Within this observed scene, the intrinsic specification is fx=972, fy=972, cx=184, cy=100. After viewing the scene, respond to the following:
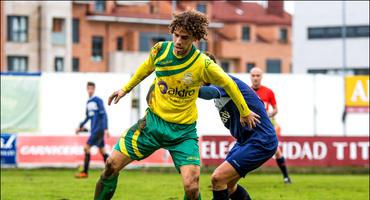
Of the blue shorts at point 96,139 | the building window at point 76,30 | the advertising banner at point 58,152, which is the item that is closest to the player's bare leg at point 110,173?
the blue shorts at point 96,139

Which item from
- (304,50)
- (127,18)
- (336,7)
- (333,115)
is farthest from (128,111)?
(127,18)

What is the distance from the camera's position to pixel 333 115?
30922 mm

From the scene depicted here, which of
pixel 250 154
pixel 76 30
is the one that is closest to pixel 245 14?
pixel 76 30

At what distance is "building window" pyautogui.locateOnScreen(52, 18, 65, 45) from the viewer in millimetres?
83562

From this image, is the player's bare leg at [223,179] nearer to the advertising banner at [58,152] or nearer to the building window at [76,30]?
the advertising banner at [58,152]

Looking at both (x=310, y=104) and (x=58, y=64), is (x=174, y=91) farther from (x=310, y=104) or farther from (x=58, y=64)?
(x=58, y=64)

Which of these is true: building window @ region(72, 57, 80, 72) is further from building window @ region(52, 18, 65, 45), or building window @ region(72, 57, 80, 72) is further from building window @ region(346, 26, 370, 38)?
building window @ region(346, 26, 370, 38)

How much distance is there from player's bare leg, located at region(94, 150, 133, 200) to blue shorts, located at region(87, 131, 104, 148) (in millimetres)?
12177

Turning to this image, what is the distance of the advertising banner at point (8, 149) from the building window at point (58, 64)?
5717cm

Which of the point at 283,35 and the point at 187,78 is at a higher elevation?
the point at 283,35

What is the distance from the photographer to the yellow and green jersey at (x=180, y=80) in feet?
35.2

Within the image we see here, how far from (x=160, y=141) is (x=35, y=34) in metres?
72.7

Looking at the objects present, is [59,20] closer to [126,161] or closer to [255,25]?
[255,25]

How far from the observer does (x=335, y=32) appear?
7700cm
